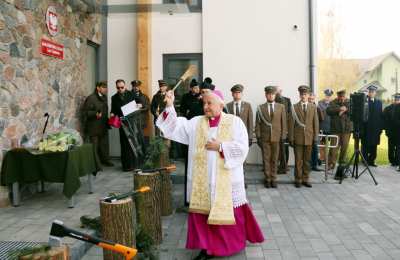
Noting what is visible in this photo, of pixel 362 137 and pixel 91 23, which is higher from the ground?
pixel 91 23

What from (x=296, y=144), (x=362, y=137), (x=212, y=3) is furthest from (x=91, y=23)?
(x=362, y=137)

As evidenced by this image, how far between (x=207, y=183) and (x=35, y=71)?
3.97 metres

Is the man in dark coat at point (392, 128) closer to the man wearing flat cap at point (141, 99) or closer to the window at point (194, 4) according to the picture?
the window at point (194, 4)

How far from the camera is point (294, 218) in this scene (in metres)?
6.09

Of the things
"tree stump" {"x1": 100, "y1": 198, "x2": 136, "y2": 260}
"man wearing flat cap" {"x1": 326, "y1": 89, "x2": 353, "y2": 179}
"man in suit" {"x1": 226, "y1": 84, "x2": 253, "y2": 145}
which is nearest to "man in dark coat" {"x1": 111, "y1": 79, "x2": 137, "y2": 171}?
"man in suit" {"x1": 226, "y1": 84, "x2": 253, "y2": 145}

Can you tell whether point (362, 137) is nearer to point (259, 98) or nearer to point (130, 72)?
point (259, 98)

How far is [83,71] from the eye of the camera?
9.46 m

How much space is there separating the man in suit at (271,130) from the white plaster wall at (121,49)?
3.86 meters

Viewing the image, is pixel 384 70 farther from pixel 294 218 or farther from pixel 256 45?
pixel 294 218

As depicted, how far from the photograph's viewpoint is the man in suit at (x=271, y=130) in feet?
26.7

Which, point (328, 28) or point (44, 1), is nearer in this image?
point (44, 1)

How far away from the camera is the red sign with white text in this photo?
7312 millimetres

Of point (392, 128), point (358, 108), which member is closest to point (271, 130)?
point (358, 108)

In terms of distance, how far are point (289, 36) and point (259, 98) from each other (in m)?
1.58
